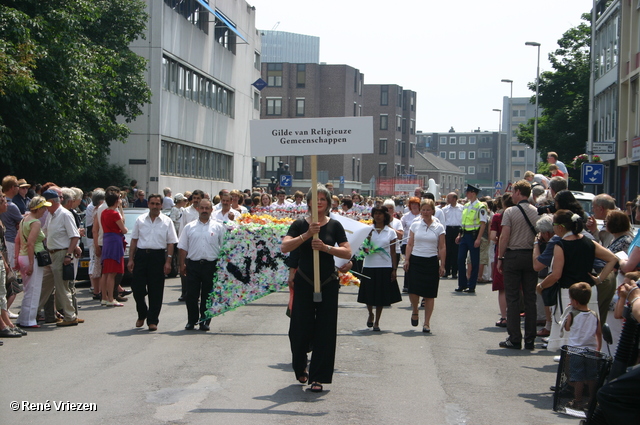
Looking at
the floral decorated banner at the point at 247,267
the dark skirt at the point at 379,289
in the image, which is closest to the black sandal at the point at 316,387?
the floral decorated banner at the point at 247,267

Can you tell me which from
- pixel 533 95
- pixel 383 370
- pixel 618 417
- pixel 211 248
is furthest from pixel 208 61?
pixel 618 417

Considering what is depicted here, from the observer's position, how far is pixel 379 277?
39.8 ft

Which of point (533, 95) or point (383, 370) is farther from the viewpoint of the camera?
point (533, 95)

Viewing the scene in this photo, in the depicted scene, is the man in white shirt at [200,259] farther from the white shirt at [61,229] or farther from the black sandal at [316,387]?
the black sandal at [316,387]

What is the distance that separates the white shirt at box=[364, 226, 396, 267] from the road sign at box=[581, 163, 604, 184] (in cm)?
1480

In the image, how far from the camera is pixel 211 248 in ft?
38.4

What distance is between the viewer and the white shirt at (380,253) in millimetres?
12211

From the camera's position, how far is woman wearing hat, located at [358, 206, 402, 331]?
12.0 m

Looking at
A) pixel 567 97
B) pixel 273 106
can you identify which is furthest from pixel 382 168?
pixel 567 97

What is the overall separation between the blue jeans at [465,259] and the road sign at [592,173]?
9.24 meters

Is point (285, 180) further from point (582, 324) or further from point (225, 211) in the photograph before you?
point (582, 324)

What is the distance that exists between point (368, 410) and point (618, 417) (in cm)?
278

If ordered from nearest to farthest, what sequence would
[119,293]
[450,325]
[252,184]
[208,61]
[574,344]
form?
[574,344], [450,325], [119,293], [208,61], [252,184]

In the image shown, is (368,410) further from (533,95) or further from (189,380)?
(533,95)
